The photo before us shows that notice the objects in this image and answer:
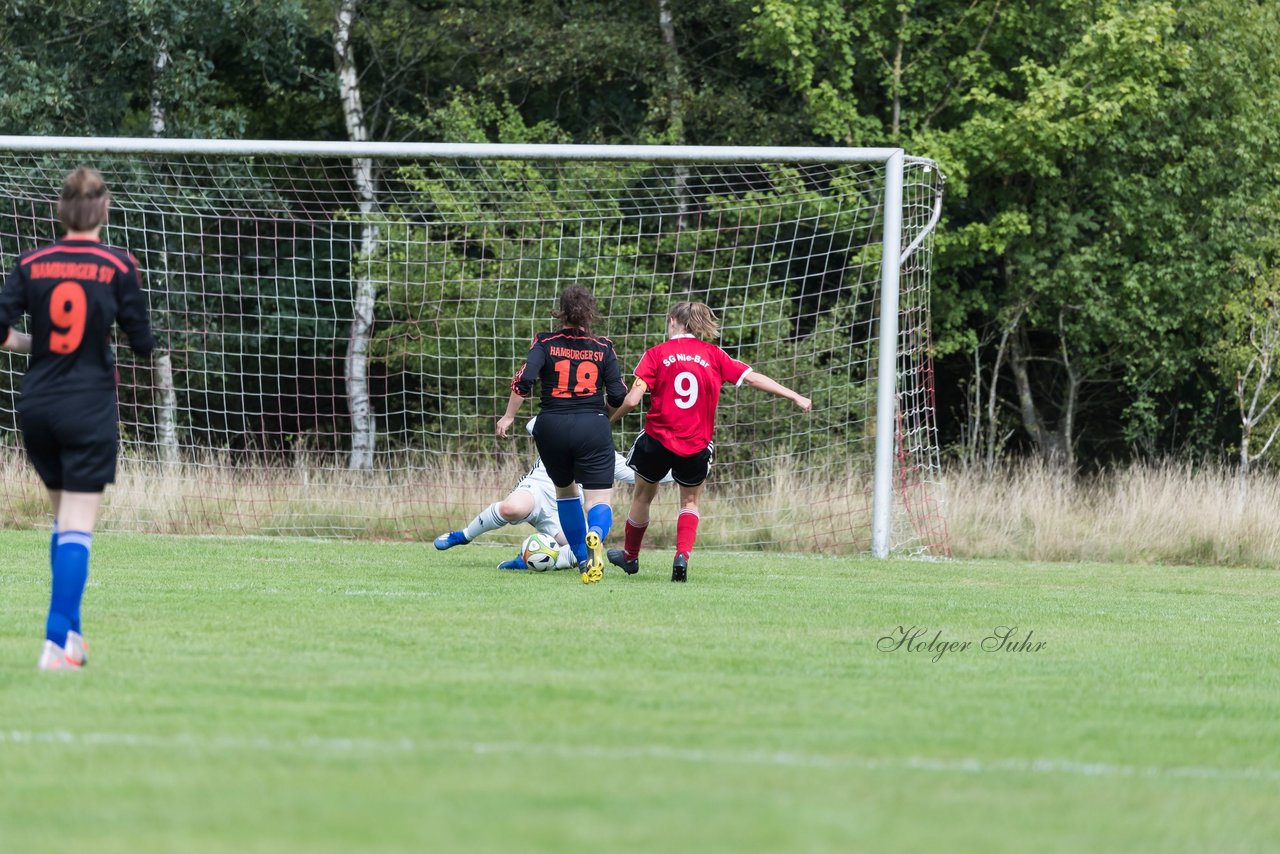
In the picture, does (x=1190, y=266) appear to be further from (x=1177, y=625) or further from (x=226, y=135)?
(x=1177, y=625)

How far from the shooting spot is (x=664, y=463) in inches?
385

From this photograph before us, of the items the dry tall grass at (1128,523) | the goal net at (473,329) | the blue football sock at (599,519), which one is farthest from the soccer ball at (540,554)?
the dry tall grass at (1128,523)

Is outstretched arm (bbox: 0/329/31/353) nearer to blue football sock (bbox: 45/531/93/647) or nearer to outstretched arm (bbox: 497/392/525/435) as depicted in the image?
blue football sock (bbox: 45/531/93/647)

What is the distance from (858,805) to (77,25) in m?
22.6

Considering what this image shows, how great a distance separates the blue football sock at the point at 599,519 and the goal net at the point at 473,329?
3800 millimetres

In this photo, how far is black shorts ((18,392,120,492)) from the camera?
18.3 ft

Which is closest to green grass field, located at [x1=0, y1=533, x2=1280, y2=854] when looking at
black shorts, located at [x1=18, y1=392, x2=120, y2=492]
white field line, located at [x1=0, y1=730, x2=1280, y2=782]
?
white field line, located at [x1=0, y1=730, x2=1280, y2=782]

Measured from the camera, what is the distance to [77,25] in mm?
23484

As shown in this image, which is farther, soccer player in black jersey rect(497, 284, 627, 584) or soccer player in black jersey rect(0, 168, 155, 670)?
soccer player in black jersey rect(497, 284, 627, 584)

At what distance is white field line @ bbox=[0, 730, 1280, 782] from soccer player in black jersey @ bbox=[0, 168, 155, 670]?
4.40ft

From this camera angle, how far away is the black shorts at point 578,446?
966 centimetres

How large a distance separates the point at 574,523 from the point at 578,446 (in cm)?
60

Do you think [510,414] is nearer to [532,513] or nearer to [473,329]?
[532,513]

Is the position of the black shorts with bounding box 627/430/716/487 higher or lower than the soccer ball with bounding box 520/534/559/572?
higher
